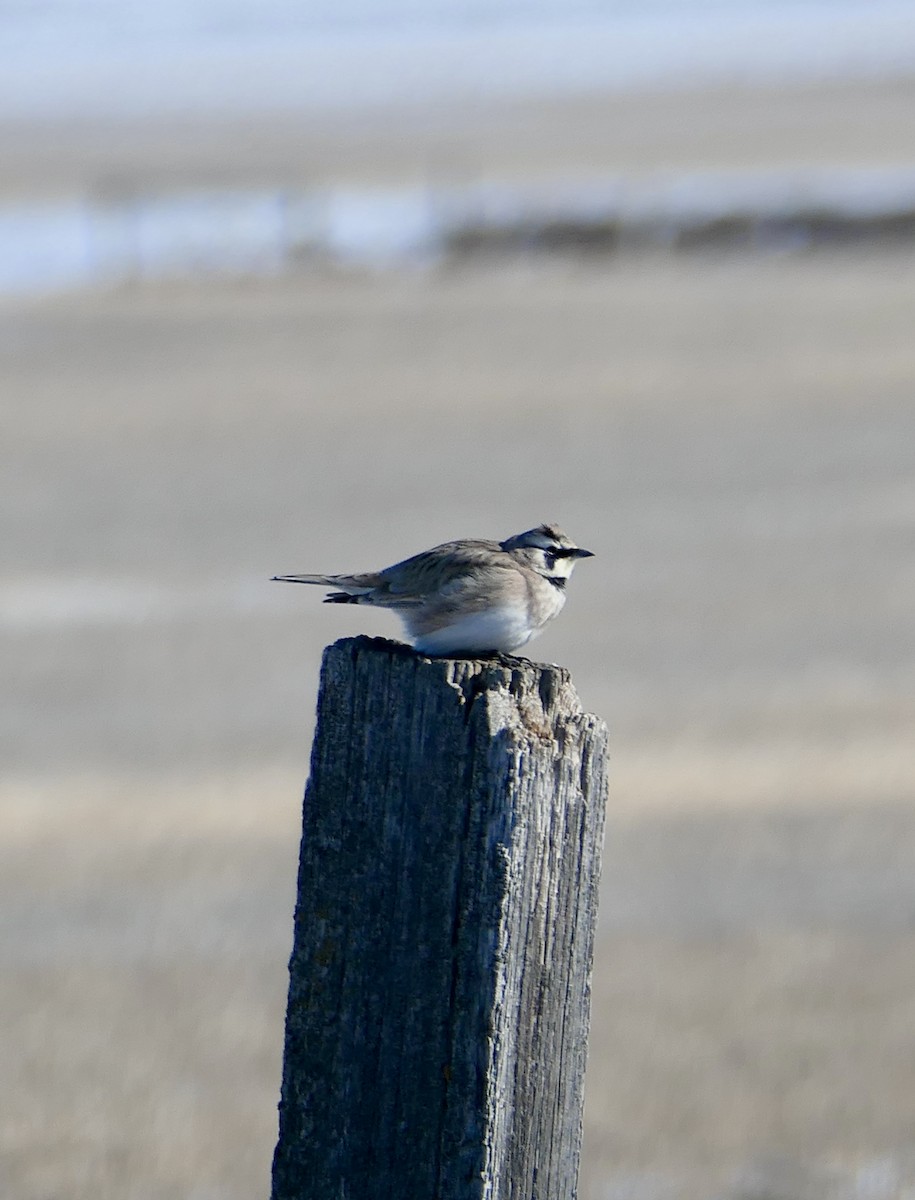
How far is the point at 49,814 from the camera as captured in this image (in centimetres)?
1256

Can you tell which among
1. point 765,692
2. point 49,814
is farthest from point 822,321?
point 49,814

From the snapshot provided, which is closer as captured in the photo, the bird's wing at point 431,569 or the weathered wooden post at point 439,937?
the weathered wooden post at point 439,937

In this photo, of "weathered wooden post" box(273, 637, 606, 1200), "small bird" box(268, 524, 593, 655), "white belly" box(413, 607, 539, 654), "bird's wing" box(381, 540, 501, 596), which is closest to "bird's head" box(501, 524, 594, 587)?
"small bird" box(268, 524, 593, 655)

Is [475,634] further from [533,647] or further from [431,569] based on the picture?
[533,647]

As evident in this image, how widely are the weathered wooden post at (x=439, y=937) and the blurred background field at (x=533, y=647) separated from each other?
4.22 meters

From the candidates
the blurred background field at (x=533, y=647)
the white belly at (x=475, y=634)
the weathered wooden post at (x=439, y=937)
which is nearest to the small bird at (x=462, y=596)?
the white belly at (x=475, y=634)

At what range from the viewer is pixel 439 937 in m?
3.28

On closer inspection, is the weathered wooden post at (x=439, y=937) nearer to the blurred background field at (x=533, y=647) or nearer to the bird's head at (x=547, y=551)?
the bird's head at (x=547, y=551)

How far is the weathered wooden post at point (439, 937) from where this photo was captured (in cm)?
325

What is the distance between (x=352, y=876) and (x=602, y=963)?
6.78 meters

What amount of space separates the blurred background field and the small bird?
10.7 feet

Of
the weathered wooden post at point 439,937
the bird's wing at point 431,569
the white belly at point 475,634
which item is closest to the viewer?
the weathered wooden post at point 439,937

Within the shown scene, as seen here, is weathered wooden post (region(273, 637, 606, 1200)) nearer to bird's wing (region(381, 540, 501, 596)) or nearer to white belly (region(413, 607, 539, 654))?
white belly (region(413, 607, 539, 654))

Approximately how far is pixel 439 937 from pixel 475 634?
4.69 ft
